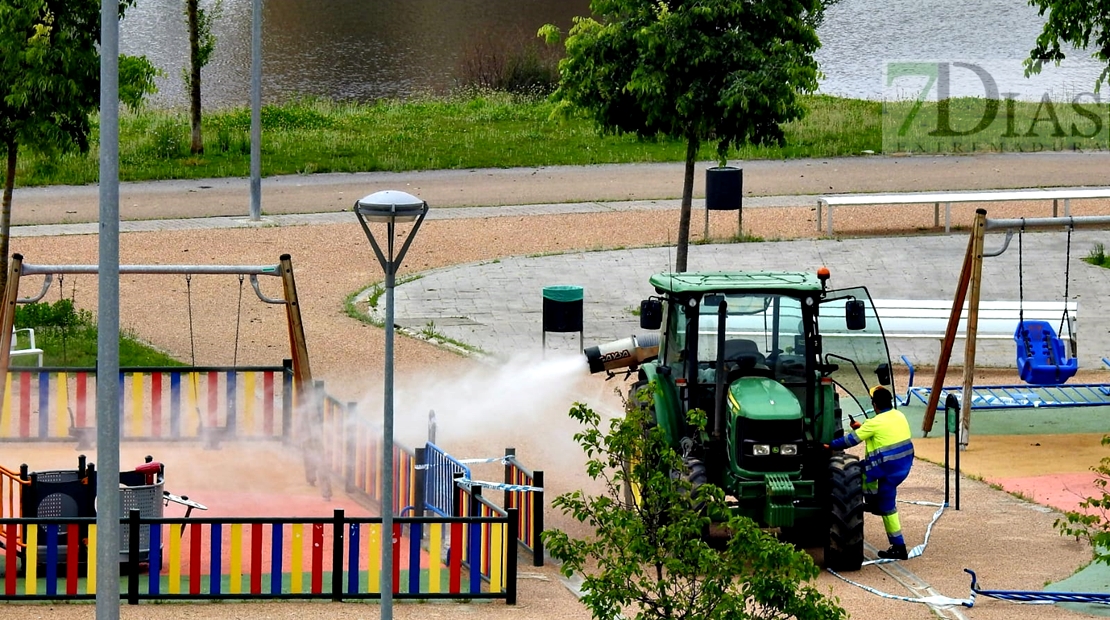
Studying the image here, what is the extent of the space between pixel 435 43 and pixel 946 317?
37.9 meters

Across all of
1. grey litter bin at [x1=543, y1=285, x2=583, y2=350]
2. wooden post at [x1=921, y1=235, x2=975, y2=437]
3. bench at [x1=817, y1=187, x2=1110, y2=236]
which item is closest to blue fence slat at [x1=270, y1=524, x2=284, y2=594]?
grey litter bin at [x1=543, y1=285, x2=583, y2=350]

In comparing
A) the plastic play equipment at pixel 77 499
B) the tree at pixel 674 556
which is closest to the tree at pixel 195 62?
the plastic play equipment at pixel 77 499

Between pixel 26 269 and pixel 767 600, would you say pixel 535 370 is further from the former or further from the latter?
pixel 767 600

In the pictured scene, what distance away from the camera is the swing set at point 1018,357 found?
15.3m

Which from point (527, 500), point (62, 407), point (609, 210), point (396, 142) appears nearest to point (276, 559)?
point (527, 500)

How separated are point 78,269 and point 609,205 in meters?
13.3

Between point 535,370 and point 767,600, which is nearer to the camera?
point 767,600

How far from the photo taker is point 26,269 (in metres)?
14.5

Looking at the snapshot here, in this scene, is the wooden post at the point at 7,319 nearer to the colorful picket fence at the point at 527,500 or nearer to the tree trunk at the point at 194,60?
the colorful picket fence at the point at 527,500

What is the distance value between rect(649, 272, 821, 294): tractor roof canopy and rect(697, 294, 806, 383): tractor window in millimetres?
88

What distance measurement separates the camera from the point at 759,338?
12469 millimetres

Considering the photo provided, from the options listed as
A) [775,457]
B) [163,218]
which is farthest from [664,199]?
[775,457]

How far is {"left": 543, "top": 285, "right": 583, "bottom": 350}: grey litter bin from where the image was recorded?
17531mm

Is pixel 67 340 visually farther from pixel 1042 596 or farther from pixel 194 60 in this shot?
pixel 194 60
